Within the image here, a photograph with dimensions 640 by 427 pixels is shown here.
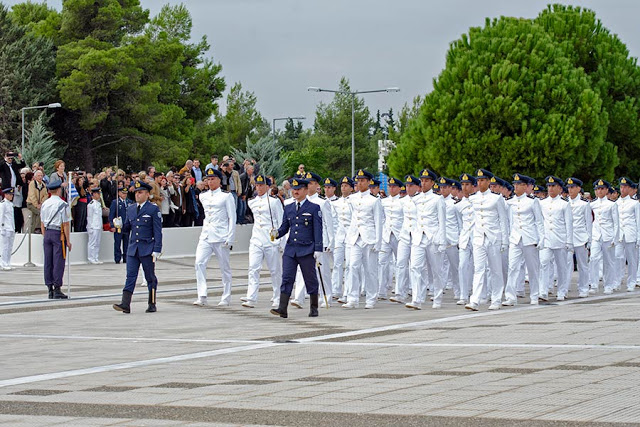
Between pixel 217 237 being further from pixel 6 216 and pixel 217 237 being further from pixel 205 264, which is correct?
pixel 6 216

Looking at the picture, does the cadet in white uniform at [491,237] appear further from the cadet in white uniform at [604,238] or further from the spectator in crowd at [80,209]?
the spectator in crowd at [80,209]

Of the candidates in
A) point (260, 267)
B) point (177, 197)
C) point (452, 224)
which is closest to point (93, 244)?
point (177, 197)

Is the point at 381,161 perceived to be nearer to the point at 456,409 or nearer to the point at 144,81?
the point at 144,81

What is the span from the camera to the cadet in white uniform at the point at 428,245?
62.9 ft

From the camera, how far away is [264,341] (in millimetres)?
14414

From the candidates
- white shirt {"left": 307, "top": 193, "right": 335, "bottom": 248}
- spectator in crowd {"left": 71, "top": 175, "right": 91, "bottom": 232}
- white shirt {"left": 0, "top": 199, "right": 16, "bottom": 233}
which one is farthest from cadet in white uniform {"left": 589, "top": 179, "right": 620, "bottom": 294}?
white shirt {"left": 0, "top": 199, "right": 16, "bottom": 233}

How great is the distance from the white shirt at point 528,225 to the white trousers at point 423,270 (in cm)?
139

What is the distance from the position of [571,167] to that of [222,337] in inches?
1701

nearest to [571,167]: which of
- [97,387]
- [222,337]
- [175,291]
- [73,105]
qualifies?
[73,105]

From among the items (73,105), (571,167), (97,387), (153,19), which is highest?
(153,19)

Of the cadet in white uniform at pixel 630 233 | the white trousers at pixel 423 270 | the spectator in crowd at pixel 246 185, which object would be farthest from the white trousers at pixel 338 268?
the spectator in crowd at pixel 246 185

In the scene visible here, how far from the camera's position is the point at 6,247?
28969mm

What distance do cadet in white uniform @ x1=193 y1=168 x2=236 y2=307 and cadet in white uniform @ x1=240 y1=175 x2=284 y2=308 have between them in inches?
16.7

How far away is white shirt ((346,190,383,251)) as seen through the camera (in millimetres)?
19656
